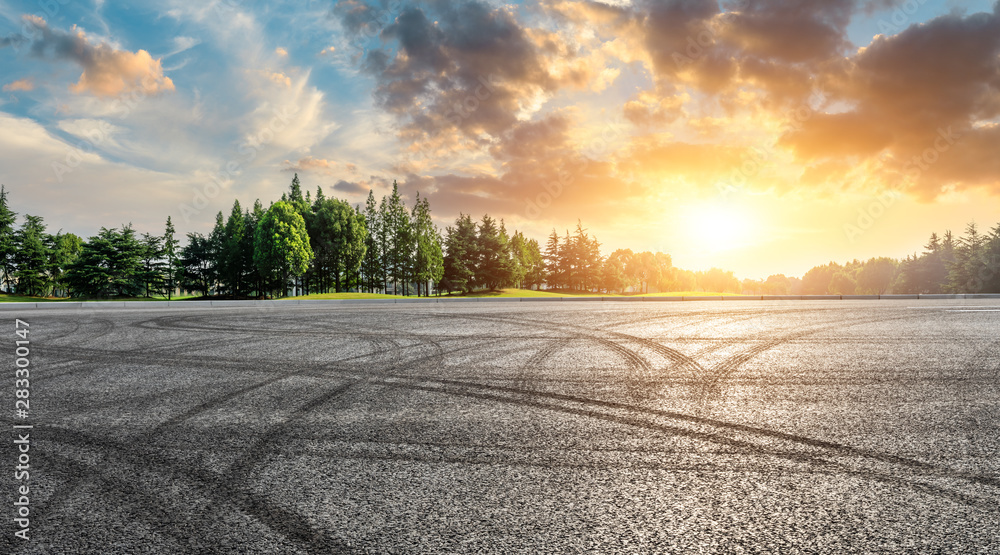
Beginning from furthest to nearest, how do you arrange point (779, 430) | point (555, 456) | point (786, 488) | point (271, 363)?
point (271, 363)
point (779, 430)
point (555, 456)
point (786, 488)

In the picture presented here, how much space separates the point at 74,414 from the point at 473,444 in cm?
463

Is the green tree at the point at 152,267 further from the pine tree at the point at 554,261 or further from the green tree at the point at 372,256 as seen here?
the pine tree at the point at 554,261

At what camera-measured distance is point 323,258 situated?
64062 millimetres

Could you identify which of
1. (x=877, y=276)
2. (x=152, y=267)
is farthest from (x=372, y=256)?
(x=877, y=276)

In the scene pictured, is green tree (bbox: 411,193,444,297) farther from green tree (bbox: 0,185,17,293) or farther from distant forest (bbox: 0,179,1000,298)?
green tree (bbox: 0,185,17,293)

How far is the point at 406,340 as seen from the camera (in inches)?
429

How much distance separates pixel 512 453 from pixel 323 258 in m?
64.6

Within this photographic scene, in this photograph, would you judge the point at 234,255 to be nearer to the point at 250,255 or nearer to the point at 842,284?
the point at 250,255

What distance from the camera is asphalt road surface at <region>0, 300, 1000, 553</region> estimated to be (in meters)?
2.79

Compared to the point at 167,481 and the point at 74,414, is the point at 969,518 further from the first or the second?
the point at 74,414

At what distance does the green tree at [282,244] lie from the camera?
52.3 metres

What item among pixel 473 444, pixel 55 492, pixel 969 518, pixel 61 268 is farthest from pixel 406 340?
pixel 61 268

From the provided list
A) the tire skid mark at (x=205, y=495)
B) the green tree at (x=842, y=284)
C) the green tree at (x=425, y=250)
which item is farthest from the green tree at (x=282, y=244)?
the green tree at (x=842, y=284)

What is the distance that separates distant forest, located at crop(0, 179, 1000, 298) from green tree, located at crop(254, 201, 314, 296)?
0.42 feet
